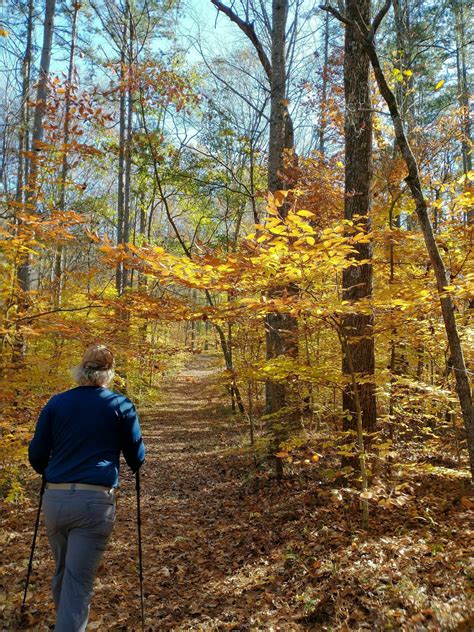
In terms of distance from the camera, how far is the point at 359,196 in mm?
5270

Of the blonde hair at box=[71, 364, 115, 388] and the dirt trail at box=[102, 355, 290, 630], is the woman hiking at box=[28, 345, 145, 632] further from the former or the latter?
the dirt trail at box=[102, 355, 290, 630]

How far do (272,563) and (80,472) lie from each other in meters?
2.95

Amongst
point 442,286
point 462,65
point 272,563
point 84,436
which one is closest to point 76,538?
point 84,436

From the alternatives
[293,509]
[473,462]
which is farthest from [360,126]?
[293,509]

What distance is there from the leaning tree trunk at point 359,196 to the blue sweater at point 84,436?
3168 millimetres

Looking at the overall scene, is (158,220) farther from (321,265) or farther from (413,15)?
(321,265)

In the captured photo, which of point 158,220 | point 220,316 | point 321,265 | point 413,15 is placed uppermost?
point 413,15

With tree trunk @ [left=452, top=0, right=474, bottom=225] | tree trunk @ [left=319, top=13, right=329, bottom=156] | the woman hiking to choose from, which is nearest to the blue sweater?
the woman hiking

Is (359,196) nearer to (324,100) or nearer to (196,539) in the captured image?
(196,539)

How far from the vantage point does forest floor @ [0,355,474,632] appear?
3319mm

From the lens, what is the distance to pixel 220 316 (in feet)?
13.9

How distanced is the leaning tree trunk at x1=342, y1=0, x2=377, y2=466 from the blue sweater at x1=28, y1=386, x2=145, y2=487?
10.4 ft

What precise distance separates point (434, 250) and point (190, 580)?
14.6 feet

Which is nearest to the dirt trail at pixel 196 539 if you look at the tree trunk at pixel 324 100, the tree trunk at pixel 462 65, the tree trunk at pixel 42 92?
the tree trunk at pixel 42 92
